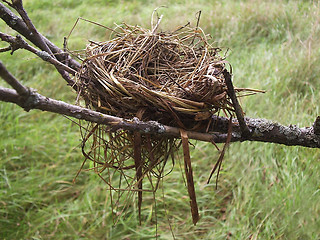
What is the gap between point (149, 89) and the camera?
95cm

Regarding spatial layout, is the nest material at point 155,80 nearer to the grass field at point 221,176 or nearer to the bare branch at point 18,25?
the bare branch at point 18,25

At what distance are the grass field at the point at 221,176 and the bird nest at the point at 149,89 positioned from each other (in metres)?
0.77

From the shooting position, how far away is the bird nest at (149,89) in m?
0.90

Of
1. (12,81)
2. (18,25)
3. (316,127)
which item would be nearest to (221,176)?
(316,127)

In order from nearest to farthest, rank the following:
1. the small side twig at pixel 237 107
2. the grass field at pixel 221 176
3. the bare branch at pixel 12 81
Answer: the bare branch at pixel 12 81
the small side twig at pixel 237 107
the grass field at pixel 221 176

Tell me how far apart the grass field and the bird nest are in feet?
2.51

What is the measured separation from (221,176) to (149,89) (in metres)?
1.49

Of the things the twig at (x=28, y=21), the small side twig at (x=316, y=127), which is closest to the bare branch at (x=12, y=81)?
the twig at (x=28, y=21)

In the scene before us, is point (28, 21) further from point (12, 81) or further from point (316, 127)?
point (316, 127)

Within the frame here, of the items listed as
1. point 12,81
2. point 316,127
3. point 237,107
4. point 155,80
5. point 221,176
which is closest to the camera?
point 12,81

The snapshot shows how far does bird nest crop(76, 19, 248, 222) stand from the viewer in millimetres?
905

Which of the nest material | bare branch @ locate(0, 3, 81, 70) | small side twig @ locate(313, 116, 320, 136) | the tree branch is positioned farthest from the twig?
small side twig @ locate(313, 116, 320, 136)

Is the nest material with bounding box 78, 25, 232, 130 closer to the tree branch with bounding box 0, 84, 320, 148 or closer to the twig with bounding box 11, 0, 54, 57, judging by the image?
the tree branch with bounding box 0, 84, 320, 148

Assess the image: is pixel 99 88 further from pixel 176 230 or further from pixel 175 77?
pixel 176 230
